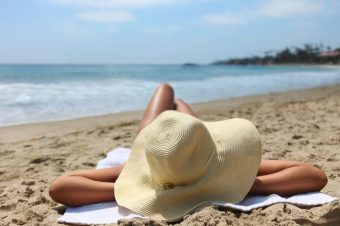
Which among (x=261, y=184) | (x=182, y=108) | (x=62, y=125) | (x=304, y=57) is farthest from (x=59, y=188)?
(x=304, y=57)

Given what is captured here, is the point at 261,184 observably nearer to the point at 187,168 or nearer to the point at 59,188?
the point at 187,168

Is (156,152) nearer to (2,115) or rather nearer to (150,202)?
(150,202)

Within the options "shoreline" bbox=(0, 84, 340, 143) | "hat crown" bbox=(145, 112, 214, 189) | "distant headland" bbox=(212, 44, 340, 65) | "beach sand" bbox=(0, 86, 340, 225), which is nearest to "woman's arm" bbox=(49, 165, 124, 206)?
Answer: "beach sand" bbox=(0, 86, 340, 225)

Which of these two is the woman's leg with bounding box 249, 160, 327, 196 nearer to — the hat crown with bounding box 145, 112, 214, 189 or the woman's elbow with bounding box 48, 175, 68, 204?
the hat crown with bounding box 145, 112, 214, 189

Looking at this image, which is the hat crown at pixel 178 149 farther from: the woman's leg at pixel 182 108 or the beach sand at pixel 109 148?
the woman's leg at pixel 182 108

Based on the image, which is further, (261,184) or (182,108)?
(182,108)

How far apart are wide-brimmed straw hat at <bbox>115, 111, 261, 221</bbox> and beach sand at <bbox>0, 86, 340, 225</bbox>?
120mm

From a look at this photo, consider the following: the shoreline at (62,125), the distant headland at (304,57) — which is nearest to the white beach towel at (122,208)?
the shoreline at (62,125)

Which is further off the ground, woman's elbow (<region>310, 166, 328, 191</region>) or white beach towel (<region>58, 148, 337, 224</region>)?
woman's elbow (<region>310, 166, 328, 191</region>)

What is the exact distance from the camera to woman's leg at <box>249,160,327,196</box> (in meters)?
2.70

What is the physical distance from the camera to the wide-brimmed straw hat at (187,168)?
92.3 inches

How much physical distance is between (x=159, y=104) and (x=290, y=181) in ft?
4.93

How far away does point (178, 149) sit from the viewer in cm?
230

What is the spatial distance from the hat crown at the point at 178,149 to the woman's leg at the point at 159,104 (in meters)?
1.24
